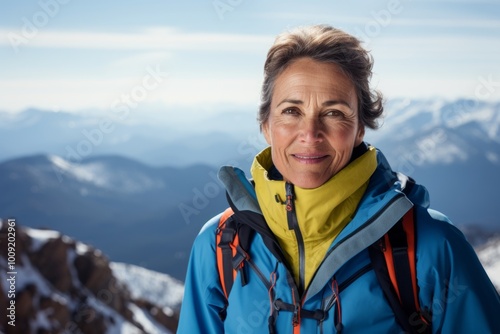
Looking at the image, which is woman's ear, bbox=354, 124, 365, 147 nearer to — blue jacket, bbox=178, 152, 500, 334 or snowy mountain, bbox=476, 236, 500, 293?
blue jacket, bbox=178, 152, 500, 334

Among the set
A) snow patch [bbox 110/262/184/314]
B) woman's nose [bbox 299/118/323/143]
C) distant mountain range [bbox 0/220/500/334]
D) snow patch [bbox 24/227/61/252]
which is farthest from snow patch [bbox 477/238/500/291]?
woman's nose [bbox 299/118/323/143]

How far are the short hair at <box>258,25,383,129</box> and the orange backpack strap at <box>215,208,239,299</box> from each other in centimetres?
76

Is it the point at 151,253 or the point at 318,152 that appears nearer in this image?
the point at 318,152

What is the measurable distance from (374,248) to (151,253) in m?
155

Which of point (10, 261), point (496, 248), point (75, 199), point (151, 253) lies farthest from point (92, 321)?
point (75, 199)

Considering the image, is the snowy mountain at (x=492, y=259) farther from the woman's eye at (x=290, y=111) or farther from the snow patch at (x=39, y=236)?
the woman's eye at (x=290, y=111)

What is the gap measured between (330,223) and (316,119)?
0.56m

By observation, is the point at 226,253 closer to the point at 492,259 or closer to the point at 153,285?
the point at 153,285

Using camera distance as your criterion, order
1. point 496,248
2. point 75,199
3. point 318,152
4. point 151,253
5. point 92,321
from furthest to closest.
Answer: point 75,199, point 151,253, point 496,248, point 92,321, point 318,152

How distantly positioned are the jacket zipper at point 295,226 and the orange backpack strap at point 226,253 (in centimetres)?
38

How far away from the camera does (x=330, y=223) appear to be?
2.90 meters

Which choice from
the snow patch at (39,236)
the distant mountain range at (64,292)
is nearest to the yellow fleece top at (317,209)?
the distant mountain range at (64,292)

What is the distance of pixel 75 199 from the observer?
583 ft

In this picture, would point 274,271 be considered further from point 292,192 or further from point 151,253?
point 151,253
